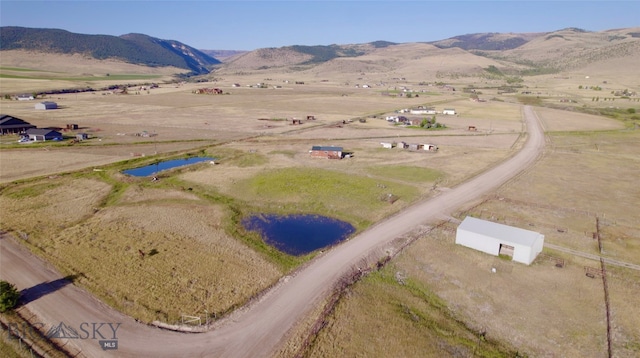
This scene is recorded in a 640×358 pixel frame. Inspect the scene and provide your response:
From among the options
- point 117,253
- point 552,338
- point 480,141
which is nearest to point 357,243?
point 552,338

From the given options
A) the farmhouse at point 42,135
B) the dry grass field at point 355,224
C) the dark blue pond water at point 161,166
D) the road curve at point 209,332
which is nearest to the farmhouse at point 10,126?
the dry grass field at point 355,224

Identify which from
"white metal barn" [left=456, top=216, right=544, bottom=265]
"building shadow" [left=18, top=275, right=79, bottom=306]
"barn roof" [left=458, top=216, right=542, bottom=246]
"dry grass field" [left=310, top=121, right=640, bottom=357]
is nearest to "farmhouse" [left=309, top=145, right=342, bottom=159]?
"dry grass field" [left=310, top=121, right=640, bottom=357]

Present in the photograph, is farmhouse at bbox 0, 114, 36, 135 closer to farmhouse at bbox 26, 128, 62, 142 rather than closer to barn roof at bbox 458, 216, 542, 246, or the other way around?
farmhouse at bbox 26, 128, 62, 142

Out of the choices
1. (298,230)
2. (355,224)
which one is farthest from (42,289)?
(355,224)

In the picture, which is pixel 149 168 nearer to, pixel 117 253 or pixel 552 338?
pixel 117 253

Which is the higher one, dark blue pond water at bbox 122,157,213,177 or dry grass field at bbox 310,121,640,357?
dark blue pond water at bbox 122,157,213,177
